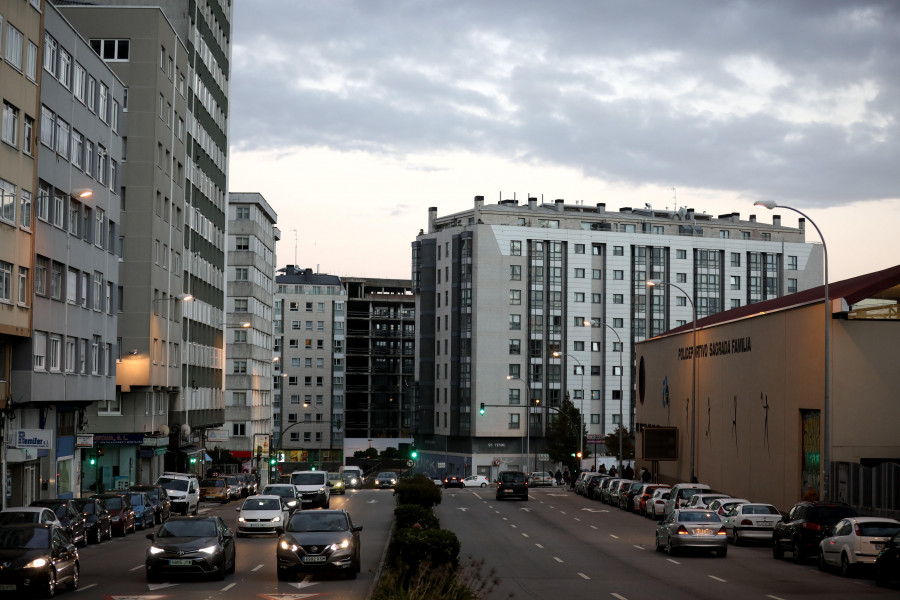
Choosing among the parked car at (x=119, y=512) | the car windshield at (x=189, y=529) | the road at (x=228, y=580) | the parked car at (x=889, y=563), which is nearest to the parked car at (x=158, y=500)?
the parked car at (x=119, y=512)

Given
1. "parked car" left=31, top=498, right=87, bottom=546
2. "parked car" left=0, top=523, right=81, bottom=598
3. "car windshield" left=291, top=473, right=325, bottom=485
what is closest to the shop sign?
"parked car" left=31, top=498, right=87, bottom=546

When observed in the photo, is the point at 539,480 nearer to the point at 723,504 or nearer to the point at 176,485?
the point at 176,485

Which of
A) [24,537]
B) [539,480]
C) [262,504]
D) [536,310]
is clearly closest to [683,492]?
[262,504]

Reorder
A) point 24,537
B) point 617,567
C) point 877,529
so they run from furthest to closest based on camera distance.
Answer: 1. point 617,567
2. point 877,529
3. point 24,537

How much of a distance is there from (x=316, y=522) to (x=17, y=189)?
19.8 m

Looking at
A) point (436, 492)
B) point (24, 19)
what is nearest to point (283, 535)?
point (436, 492)

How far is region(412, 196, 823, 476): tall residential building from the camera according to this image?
442 feet

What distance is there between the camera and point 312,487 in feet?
194

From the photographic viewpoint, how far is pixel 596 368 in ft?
451

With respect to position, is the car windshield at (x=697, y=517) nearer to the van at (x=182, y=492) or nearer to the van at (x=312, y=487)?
the van at (x=312, y=487)

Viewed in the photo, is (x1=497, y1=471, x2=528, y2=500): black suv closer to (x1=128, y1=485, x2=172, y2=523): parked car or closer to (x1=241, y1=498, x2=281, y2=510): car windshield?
(x1=128, y1=485, x2=172, y2=523): parked car

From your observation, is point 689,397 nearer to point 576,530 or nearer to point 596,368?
point 576,530

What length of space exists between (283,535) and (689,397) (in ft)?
154

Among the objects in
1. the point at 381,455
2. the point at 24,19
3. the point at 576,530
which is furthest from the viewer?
the point at 381,455
